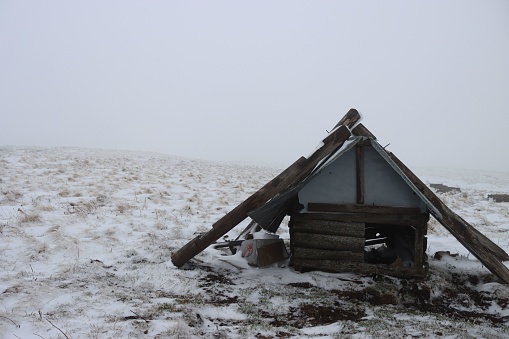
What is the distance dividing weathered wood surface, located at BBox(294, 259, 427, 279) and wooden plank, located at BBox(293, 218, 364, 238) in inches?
19.4

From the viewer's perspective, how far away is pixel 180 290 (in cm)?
484

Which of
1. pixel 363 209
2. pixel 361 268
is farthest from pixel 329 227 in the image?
pixel 361 268

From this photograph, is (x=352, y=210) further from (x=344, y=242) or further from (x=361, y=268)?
(x=361, y=268)

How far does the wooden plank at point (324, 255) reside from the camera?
5.82 metres

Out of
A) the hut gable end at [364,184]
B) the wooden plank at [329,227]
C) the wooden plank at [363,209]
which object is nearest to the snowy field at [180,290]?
the wooden plank at [329,227]

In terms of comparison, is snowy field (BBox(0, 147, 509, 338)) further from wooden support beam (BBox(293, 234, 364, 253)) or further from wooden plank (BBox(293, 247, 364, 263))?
wooden support beam (BBox(293, 234, 364, 253))

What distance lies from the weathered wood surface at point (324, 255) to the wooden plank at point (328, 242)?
2.6 inches

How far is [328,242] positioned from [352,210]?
0.68 meters

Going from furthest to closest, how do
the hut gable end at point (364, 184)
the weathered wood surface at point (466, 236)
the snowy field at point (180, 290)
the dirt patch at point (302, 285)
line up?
the hut gable end at point (364, 184) < the dirt patch at point (302, 285) < the weathered wood surface at point (466, 236) < the snowy field at point (180, 290)

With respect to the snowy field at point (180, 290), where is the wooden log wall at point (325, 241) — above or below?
above

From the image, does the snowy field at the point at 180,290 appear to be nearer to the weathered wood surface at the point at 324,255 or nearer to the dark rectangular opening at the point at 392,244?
the weathered wood surface at the point at 324,255

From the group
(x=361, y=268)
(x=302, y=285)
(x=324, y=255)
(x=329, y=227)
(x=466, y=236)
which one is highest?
(x=466, y=236)

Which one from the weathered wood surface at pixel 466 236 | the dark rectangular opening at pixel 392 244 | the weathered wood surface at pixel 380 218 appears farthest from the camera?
the dark rectangular opening at pixel 392 244

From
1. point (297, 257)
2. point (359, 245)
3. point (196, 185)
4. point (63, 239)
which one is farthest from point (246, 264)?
point (196, 185)
